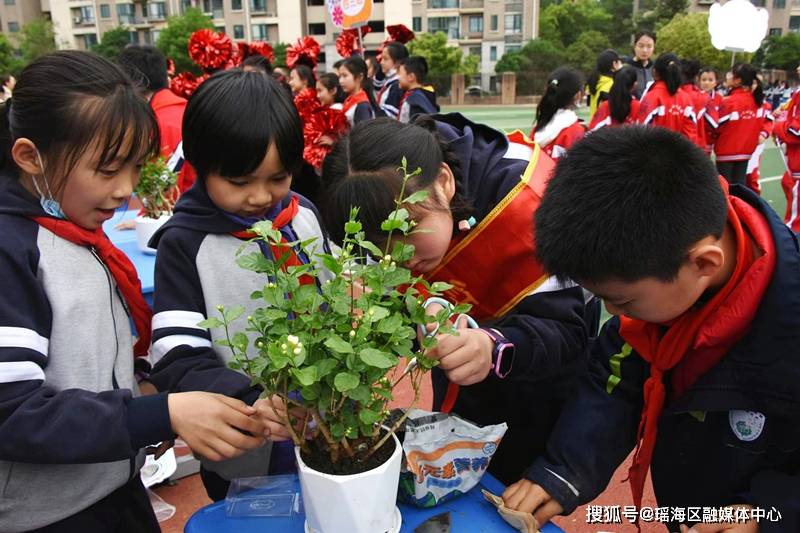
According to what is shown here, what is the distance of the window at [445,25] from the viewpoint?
4016 cm

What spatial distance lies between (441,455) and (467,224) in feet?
1.57

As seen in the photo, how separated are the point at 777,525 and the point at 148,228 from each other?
2176mm

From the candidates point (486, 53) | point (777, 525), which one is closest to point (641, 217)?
point (777, 525)

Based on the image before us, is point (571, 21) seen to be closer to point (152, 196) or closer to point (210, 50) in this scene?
point (210, 50)

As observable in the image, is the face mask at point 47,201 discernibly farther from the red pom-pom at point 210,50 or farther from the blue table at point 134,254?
the red pom-pom at point 210,50

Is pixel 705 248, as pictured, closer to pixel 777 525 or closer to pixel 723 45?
pixel 777 525

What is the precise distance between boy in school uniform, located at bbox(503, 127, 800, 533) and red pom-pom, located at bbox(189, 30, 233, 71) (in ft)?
10.4

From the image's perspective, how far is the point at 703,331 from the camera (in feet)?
3.40

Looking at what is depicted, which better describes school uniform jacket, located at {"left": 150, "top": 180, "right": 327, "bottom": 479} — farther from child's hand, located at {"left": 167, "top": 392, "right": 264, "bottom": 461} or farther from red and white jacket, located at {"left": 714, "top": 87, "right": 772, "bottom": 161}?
red and white jacket, located at {"left": 714, "top": 87, "right": 772, "bottom": 161}

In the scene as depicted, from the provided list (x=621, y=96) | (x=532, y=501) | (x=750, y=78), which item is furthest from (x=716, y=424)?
(x=750, y=78)

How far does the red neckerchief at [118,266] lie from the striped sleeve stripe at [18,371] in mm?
247

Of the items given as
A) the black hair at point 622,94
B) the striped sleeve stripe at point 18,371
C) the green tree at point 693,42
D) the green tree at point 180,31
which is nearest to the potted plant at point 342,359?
the striped sleeve stripe at point 18,371

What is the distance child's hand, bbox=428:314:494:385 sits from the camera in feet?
3.40

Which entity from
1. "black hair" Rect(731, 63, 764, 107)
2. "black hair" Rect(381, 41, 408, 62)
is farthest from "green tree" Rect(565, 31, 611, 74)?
"black hair" Rect(381, 41, 408, 62)
